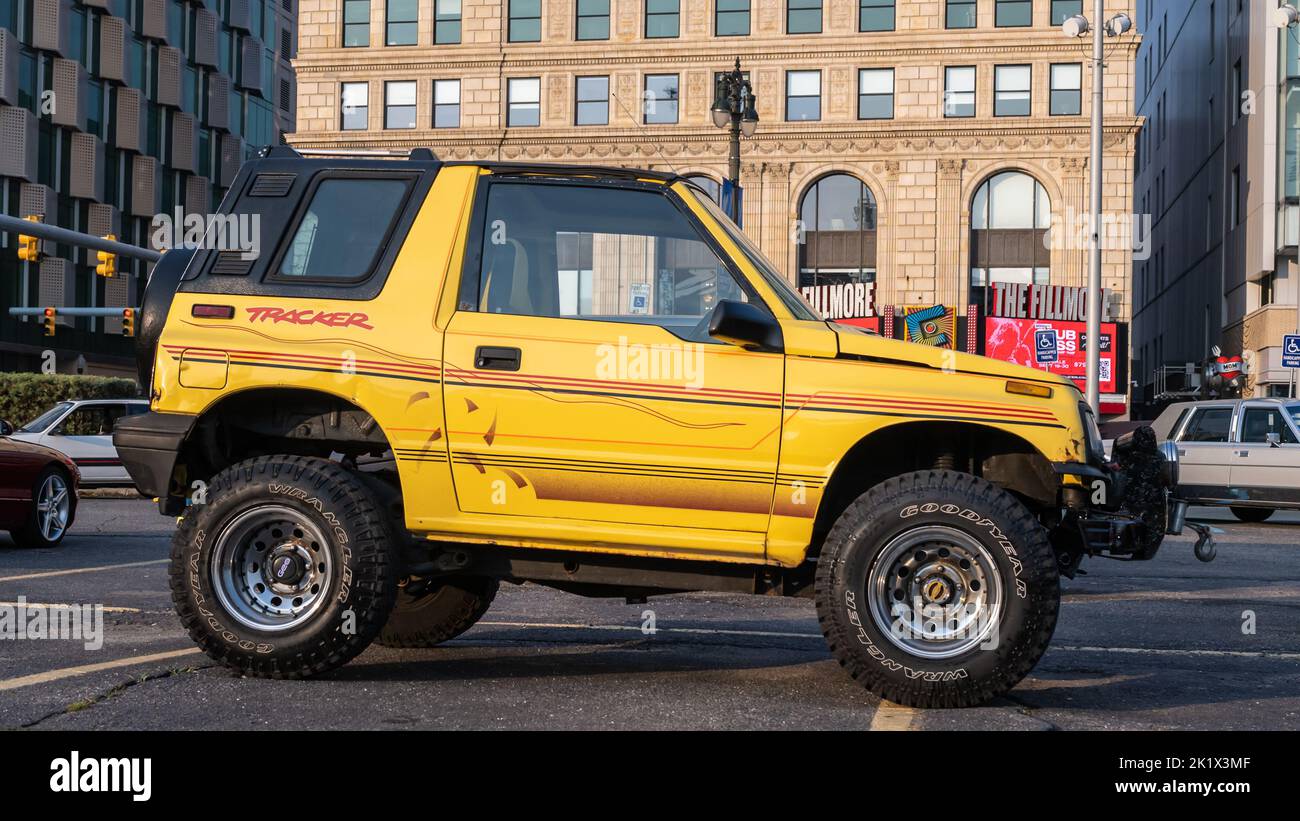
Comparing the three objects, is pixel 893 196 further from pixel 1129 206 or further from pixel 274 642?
pixel 274 642

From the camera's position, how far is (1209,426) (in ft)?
68.0

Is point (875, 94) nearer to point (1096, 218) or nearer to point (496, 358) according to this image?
point (1096, 218)

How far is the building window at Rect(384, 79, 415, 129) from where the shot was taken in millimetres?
58031

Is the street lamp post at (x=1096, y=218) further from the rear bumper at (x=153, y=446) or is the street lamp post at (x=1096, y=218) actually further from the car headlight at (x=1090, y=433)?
the rear bumper at (x=153, y=446)

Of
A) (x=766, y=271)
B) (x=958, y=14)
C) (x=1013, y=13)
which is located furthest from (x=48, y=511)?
(x=1013, y=13)

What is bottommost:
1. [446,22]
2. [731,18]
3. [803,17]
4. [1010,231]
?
[1010,231]

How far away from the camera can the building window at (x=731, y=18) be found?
5559 centimetres

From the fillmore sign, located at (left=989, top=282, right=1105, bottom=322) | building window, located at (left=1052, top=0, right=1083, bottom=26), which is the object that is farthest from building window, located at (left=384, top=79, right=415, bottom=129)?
building window, located at (left=1052, top=0, right=1083, bottom=26)

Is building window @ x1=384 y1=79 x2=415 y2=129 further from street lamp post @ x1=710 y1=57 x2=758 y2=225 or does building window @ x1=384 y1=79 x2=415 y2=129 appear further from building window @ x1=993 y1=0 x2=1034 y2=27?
street lamp post @ x1=710 y1=57 x2=758 y2=225

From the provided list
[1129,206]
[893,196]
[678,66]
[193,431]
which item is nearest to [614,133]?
[678,66]

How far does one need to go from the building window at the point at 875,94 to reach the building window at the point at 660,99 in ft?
23.0

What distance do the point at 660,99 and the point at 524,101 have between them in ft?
17.5

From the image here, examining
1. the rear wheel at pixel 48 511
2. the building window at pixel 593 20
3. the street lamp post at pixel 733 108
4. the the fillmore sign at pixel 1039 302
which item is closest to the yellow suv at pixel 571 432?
the rear wheel at pixel 48 511
